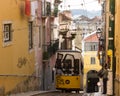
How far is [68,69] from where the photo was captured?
2456cm

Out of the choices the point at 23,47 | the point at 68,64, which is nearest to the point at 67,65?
the point at 68,64

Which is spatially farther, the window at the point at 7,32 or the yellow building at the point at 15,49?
the window at the point at 7,32

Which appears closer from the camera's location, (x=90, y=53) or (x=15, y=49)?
(x=15, y=49)

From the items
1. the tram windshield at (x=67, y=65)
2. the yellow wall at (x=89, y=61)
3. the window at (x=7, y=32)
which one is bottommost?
the yellow wall at (x=89, y=61)

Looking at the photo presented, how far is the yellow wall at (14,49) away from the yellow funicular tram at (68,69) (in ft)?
6.10

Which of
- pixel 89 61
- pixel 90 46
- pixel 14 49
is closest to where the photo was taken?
pixel 14 49

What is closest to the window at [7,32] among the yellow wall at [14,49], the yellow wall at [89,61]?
A: the yellow wall at [14,49]

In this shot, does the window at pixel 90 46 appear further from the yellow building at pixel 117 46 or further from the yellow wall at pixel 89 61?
the yellow building at pixel 117 46

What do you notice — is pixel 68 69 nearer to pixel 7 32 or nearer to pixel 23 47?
pixel 23 47

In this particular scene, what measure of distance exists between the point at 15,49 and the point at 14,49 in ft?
0.82

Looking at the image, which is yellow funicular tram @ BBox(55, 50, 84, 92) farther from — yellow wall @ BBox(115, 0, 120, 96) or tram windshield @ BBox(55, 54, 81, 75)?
yellow wall @ BBox(115, 0, 120, 96)

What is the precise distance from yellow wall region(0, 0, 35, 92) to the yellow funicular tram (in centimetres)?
186

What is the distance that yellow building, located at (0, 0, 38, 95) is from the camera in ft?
57.1

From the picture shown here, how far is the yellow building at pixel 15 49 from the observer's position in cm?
1741
